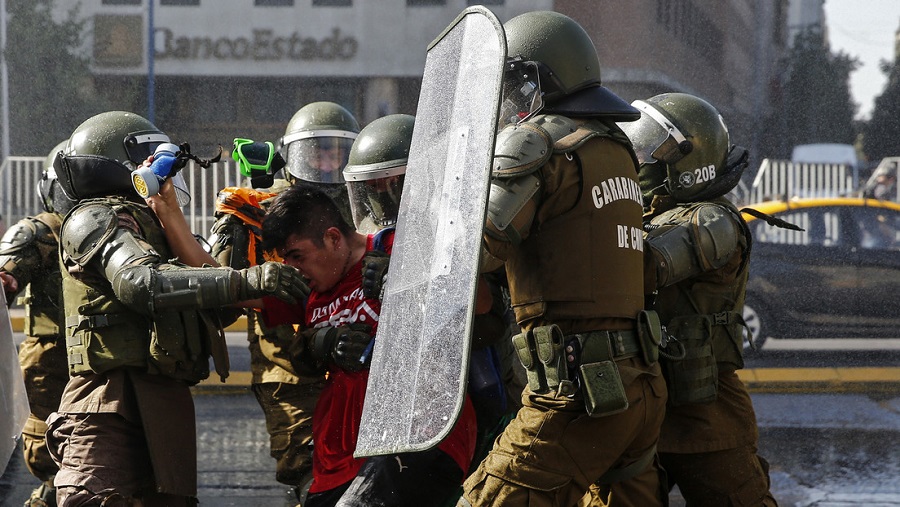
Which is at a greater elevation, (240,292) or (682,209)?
(682,209)

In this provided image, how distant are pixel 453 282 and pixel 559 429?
543 millimetres

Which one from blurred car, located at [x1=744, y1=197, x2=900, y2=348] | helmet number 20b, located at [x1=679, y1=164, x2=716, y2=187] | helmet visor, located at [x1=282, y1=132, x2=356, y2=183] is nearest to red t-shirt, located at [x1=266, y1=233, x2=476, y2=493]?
helmet number 20b, located at [x1=679, y1=164, x2=716, y2=187]

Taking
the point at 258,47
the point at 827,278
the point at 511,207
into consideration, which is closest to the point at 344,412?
the point at 511,207

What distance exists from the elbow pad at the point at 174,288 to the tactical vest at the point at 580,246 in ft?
2.85

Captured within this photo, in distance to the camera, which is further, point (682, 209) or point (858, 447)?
point (858, 447)

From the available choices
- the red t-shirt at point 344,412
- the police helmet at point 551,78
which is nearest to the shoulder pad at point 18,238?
the red t-shirt at point 344,412

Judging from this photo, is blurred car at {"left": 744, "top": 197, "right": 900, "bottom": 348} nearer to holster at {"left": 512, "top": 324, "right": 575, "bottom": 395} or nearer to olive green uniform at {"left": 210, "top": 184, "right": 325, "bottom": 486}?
olive green uniform at {"left": 210, "top": 184, "right": 325, "bottom": 486}

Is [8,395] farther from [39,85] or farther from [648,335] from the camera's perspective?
[39,85]

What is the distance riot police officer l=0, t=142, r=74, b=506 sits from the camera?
4.84 metres

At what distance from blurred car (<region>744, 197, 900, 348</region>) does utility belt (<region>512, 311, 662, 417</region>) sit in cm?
649

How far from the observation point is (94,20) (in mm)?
15461

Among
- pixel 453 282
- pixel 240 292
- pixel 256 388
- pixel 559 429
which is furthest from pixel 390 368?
pixel 256 388

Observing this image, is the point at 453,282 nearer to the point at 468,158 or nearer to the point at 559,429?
the point at 468,158

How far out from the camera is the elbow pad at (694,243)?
336 cm
